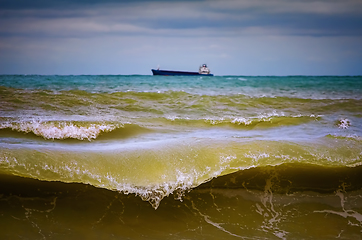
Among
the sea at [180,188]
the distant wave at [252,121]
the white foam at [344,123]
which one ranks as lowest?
the sea at [180,188]

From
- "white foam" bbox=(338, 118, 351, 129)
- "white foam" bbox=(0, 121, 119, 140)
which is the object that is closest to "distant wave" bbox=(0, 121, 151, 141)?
"white foam" bbox=(0, 121, 119, 140)

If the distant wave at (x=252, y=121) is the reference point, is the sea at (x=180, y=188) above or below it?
below

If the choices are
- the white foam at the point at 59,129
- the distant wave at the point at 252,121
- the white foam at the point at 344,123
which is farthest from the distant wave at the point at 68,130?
the white foam at the point at 344,123

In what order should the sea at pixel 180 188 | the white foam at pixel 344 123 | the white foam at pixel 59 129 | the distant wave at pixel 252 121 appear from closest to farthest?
the sea at pixel 180 188, the white foam at pixel 59 129, the white foam at pixel 344 123, the distant wave at pixel 252 121

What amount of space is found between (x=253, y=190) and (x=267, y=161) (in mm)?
542

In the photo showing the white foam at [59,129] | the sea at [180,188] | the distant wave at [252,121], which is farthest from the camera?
the distant wave at [252,121]

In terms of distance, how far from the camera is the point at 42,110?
895 cm

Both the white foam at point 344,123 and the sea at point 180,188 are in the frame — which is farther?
the white foam at point 344,123

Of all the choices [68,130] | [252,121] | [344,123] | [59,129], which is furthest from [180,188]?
[344,123]

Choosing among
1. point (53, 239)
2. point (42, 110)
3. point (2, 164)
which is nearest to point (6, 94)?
point (42, 110)

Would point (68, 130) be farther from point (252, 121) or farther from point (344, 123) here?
point (344, 123)

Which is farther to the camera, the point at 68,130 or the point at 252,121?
the point at 252,121

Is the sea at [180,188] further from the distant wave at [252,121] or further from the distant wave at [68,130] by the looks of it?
the distant wave at [252,121]

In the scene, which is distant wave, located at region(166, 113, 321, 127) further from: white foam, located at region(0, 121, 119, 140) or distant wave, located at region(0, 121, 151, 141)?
white foam, located at region(0, 121, 119, 140)
